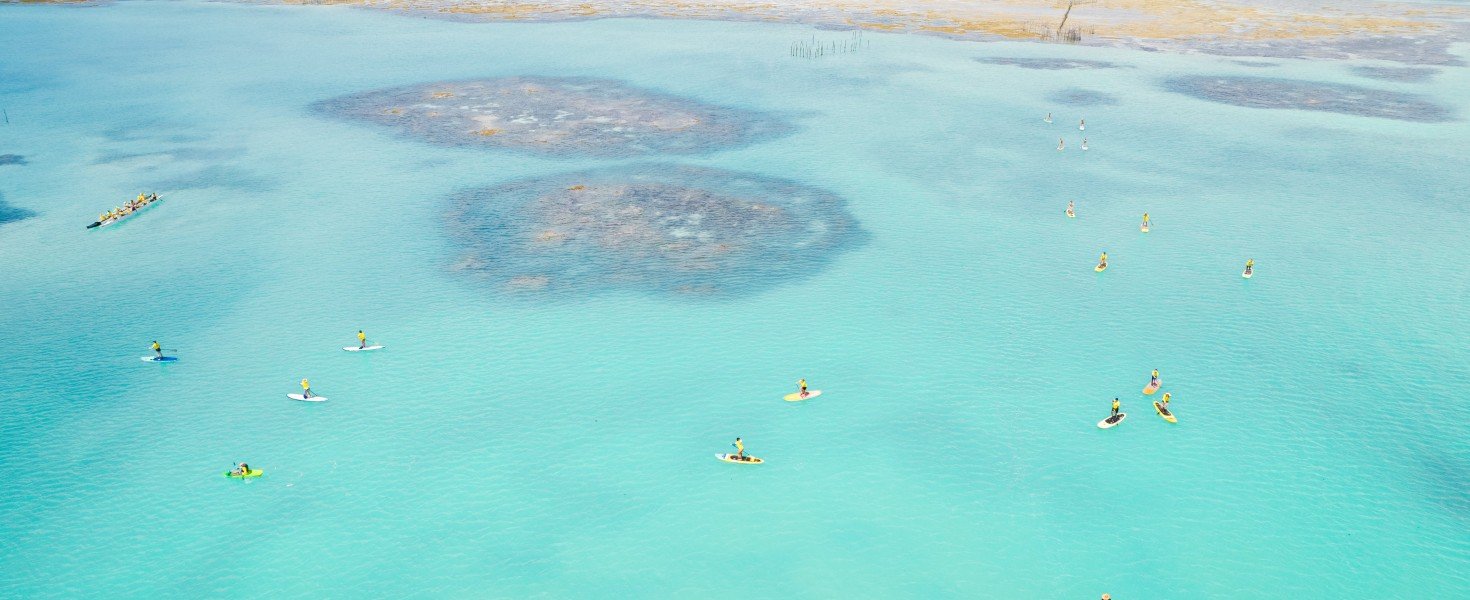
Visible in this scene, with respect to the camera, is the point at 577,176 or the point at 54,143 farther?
the point at 54,143

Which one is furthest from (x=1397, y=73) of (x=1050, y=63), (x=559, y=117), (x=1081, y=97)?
(x=559, y=117)

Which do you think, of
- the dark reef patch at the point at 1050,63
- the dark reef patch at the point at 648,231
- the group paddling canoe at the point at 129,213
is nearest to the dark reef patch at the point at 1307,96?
the dark reef patch at the point at 1050,63

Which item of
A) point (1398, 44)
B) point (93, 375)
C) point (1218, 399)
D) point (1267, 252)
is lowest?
point (93, 375)

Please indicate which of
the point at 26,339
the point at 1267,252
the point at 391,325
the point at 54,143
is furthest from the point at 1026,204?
the point at 54,143

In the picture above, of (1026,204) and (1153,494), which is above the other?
(1026,204)

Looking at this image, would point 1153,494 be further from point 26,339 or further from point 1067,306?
point 26,339

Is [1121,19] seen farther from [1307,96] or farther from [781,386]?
[781,386]
